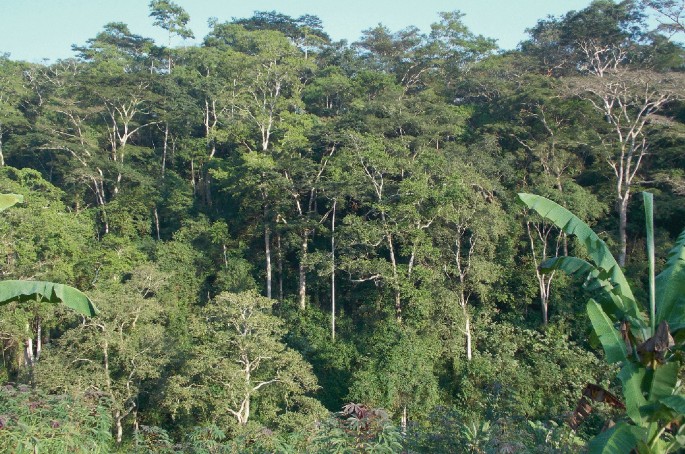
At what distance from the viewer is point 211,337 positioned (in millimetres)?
12734

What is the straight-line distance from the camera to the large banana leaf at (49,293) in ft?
14.1

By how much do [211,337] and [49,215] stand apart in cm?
562

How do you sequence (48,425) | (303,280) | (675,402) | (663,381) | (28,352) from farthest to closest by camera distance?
(303,280) < (28,352) < (48,425) < (663,381) < (675,402)

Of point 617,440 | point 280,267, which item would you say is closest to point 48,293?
point 617,440

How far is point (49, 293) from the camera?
14.0ft

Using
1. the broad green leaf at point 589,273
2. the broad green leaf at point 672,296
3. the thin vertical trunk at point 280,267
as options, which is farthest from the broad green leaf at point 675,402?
the thin vertical trunk at point 280,267

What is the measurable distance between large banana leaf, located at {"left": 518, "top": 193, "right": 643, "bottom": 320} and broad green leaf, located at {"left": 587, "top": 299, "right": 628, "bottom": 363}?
0.19 meters

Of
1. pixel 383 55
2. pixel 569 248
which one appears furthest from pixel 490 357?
pixel 383 55

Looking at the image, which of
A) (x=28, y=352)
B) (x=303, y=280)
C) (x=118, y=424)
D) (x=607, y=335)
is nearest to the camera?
(x=607, y=335)

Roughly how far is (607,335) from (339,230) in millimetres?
10900

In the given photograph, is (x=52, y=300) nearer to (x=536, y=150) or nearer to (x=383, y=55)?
(x=536, y=150)

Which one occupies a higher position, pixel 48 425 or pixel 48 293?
pixel 48 293

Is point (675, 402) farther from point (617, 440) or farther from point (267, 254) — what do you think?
point (267, 254)

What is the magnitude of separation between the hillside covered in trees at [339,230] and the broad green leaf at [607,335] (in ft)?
7.52
